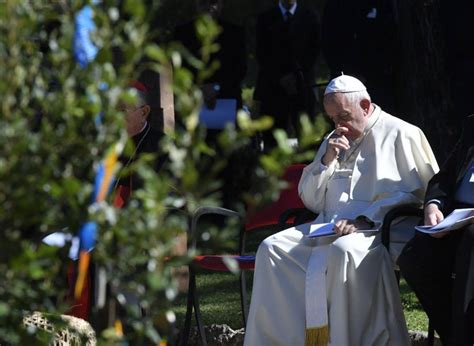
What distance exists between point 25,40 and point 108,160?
0.30 metres

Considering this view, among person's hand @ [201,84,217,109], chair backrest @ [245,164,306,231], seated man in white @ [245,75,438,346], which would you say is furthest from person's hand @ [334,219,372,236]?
person's hand @ [201,84,217,109]

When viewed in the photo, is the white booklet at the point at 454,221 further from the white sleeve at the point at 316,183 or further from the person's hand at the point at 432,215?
the white sleeve at the point at 316,183

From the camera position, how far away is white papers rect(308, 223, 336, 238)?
630 cm

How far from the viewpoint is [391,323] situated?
617 cm

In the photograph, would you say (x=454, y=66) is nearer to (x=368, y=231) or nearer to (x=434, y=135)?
(x=434, y=135)

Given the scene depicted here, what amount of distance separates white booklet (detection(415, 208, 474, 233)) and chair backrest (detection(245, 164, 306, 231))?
1649 mm

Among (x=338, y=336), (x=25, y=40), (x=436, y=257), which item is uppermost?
(x=25, y=40)

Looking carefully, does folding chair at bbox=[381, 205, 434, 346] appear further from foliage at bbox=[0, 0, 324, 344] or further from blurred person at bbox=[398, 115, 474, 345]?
foliage at bbox=[0, 0, 324, 344]

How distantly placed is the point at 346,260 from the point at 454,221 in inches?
25.3

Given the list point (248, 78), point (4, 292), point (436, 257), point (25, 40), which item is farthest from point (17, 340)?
point (248, 78)

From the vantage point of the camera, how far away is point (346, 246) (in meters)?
6.12

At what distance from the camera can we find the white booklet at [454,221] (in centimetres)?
565

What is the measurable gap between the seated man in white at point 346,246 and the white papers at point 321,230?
0.19ft

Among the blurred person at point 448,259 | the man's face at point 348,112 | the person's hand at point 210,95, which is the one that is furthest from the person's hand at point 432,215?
the person's hand at point 210,95
